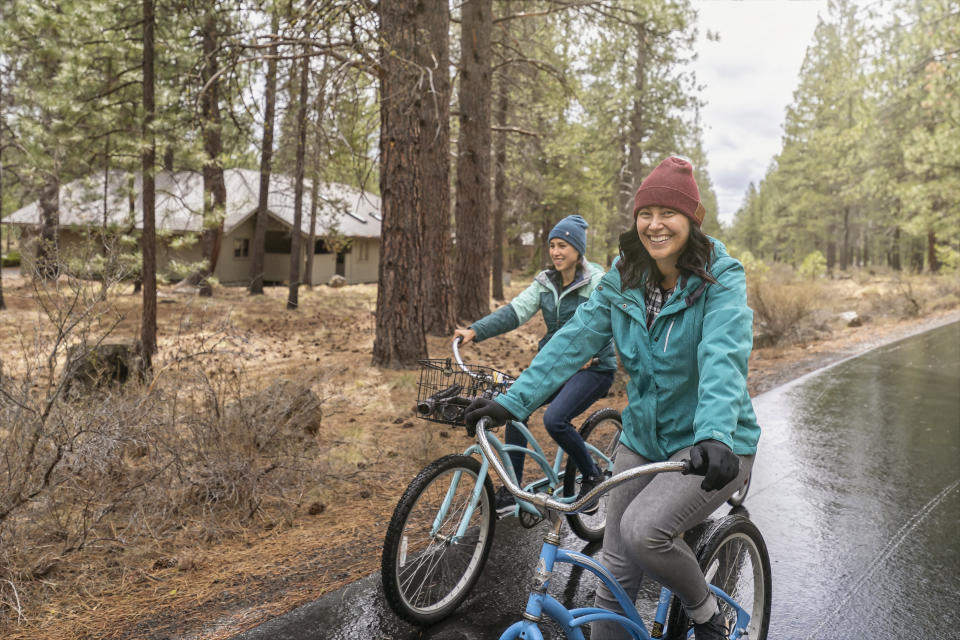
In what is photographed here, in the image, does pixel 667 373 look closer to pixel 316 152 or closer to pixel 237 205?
pixel 316 152

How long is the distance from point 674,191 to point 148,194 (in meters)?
9.75

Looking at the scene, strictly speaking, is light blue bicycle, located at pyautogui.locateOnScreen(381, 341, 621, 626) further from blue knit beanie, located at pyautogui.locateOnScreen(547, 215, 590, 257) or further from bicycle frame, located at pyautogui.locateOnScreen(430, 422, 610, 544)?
blue knit beanie, located at pyautogui.locateOnScreen(547, 215, 590, 257)

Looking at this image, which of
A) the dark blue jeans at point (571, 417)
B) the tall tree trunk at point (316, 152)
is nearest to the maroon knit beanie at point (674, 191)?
the dark blue jeans at point (571, 417)

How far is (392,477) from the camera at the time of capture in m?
6.21

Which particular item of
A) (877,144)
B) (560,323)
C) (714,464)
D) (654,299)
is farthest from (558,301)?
(877,144)

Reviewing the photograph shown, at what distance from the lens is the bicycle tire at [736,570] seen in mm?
2709

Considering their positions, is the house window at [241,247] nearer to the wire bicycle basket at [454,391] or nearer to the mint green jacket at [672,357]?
the wire bicycle basket at [454,391]

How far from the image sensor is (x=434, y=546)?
3.59 meters

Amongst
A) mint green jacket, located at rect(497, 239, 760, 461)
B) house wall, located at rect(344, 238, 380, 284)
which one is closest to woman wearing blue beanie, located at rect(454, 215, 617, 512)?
mint green jacket, located at rect(497, 239, 760, 461)

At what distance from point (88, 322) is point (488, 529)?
3.20 m

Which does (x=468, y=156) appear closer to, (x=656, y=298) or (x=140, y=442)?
(x=140, y=442)

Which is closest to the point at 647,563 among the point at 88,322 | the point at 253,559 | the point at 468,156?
the point at 253,559

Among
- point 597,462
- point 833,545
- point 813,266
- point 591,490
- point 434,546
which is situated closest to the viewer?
point 591,490

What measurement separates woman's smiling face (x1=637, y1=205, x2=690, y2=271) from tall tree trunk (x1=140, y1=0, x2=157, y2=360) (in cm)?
915
